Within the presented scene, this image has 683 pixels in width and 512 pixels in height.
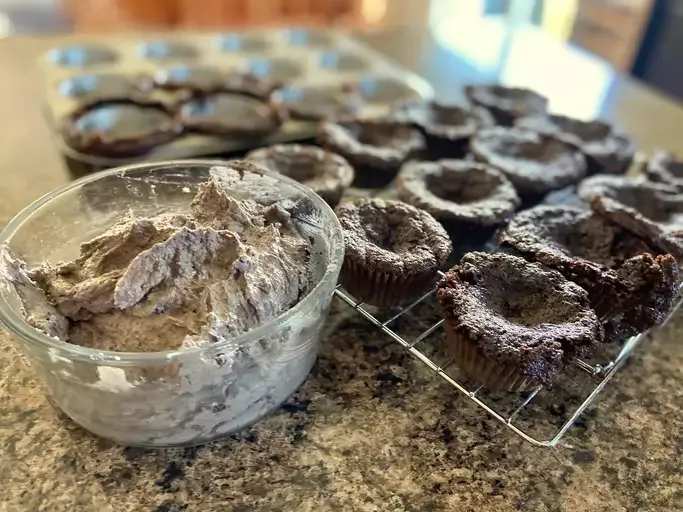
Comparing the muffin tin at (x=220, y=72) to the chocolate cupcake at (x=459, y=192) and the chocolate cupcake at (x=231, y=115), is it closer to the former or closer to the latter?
the chocolate cupcake at (x=231, y=115)

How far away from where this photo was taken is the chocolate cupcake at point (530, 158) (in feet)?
4.90

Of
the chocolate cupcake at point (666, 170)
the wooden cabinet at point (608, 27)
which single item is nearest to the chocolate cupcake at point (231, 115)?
the chocolate cupcake at point (666, 170)

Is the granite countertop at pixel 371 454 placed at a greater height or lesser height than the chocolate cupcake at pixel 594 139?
lesser

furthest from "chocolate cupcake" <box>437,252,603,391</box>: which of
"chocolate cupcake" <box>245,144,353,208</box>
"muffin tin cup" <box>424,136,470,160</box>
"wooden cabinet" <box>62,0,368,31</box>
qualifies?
"wooden cabinet" <box>62,0,368,31</box>

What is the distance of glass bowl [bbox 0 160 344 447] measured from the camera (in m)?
0.84

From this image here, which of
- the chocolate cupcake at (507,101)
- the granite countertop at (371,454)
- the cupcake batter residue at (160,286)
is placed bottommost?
the granite countertop at (371,454)

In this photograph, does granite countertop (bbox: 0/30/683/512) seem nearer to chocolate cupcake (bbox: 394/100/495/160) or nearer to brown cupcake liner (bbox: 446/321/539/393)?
brown cupcake liner (bbox: 446/321/539/393)

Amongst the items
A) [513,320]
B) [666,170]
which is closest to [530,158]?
[666,170]

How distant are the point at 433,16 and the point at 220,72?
188 cm

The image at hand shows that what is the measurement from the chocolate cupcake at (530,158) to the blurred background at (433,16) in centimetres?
147

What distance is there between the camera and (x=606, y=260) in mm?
1262

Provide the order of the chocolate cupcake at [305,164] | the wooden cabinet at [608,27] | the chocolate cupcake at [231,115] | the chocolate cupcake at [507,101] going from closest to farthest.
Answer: the chocolate cupcake at [305,164]
the chocolate cupcake at [231,115]
the chocolate cupcake at [507,101]
the wooden cabinet at [608,27]

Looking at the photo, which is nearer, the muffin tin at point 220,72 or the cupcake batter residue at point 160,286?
the cupcake batter residue at point 160,286

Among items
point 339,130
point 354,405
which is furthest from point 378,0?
point 354,405
